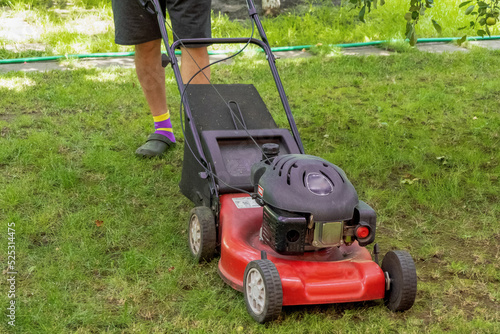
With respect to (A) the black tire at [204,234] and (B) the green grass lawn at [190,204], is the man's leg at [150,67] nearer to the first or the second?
(B) the green grass lawn at [190,204]

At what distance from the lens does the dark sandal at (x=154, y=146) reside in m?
3.24

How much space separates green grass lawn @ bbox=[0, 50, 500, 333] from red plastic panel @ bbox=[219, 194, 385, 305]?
0.08m

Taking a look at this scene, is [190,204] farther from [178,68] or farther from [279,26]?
[279,26]

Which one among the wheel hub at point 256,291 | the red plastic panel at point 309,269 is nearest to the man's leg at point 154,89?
the red plastic panel at point 309,269

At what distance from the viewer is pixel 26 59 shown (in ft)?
16.0

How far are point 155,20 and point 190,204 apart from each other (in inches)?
38.4

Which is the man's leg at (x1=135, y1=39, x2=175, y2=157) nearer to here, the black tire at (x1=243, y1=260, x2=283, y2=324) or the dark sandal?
the dark sandal

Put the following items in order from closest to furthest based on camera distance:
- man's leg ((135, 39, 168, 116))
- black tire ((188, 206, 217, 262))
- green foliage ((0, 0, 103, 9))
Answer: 1. black tire ((188, 206, 217, 262))
2. man's leg ((135, 39, 168, 116))
3. green foliage ((0, 0, 103, 9))

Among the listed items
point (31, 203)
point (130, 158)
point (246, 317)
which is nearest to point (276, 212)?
point (246, 317)

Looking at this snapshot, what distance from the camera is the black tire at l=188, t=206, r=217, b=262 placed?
2102 mm

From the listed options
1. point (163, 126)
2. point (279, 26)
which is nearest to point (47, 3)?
point (279, 26)

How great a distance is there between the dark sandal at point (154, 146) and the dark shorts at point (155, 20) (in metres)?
0.55

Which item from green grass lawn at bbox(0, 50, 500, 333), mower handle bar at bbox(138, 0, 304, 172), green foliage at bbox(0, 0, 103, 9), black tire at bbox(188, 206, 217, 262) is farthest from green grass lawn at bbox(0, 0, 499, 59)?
black tire at bbox(188, 206, 217, 262)

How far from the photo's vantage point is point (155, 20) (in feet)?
9.82
